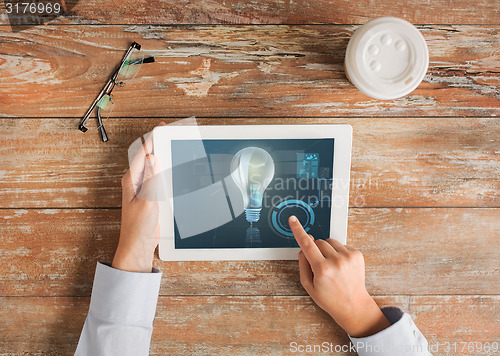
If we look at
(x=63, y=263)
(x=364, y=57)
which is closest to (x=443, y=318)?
(x=364, y=57)

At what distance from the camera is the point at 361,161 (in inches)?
25.8

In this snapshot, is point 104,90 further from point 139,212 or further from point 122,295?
point 122,295

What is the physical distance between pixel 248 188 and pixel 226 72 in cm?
21

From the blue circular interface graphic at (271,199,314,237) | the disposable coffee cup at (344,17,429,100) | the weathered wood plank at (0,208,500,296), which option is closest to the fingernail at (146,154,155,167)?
the weathered wood plank at (0,208,500,296)

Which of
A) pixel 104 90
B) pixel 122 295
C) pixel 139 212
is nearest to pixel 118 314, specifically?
pixel 122 295

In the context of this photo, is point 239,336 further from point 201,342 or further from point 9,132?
point 9,132

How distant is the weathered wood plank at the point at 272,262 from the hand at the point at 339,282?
0.16 ft

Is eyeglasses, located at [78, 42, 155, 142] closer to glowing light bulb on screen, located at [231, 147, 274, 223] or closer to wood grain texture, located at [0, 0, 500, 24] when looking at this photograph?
wood grain texture, located at [0, 0, 500, 24]

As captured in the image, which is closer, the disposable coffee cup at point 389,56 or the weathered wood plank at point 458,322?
the disposable coffee cup at point 389,56

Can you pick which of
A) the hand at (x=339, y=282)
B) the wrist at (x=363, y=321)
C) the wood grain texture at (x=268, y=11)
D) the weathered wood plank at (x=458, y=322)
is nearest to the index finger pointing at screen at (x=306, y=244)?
the hand at (x=339, y=282)

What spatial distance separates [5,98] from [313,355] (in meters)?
0.76

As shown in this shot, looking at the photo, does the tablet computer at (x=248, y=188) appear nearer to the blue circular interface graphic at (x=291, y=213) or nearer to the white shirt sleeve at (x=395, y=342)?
the blue circular interface graphic at (x=291, y=213)

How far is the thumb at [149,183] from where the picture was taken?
63cm

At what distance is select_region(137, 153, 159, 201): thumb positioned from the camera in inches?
24.6
